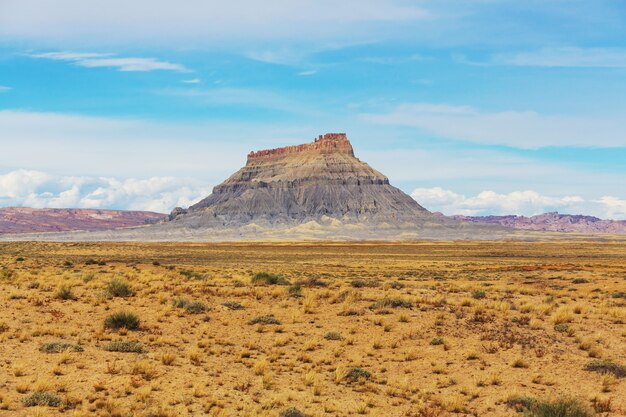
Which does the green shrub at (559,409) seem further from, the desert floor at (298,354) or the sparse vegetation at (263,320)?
the sparse vegetation at (263,320)

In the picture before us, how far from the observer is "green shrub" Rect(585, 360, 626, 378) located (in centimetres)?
1491

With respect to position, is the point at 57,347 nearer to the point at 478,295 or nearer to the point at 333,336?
the point at 333,336

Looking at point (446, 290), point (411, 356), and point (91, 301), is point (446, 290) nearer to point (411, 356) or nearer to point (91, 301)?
point (411, 356)

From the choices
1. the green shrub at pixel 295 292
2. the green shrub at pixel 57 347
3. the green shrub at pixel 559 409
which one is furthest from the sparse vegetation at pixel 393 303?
the green shrub at pixel 57 347

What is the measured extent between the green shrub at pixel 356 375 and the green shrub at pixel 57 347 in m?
7.20

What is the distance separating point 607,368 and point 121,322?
14520mm

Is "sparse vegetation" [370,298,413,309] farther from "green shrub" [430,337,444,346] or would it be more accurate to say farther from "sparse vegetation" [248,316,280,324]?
"green shrub" [430,337,444,346]

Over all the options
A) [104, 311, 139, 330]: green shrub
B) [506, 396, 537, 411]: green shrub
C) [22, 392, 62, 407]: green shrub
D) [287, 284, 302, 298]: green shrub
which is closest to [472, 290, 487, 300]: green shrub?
[287, 284, 302, 298]: green shrub

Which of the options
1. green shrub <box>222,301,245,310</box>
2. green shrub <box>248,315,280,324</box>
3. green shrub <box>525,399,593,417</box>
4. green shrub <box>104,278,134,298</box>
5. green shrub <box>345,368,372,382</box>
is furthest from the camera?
green shrub <box>104,278,134,298</box>

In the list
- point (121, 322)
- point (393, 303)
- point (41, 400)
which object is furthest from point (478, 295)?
point (41, 400)

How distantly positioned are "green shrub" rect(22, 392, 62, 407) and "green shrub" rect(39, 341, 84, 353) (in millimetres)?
3582

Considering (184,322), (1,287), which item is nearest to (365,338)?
(184,322)

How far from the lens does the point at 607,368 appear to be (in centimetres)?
1517

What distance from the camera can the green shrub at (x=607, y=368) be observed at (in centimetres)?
1491
